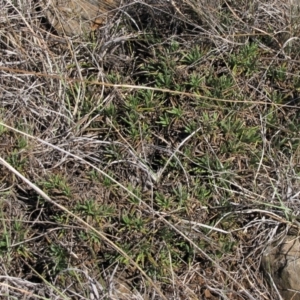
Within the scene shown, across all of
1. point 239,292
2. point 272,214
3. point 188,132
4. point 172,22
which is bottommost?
point 239,292

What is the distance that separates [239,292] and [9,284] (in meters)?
1.02

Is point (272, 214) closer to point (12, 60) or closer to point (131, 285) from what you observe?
point (131, 285)

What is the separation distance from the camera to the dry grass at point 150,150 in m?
2.96

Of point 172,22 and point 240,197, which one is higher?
point 172,22

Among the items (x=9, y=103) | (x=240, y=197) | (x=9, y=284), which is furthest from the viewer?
(x=9, y=103)

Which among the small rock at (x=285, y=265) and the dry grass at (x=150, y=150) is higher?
the dry grass at (x=150, y=150)

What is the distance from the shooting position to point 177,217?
3033mm

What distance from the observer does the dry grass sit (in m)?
2.96

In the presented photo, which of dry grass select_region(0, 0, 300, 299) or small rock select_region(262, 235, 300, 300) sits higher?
dry grass select_region(0, 0, 300, 299)

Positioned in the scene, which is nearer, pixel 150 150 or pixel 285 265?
pixel 285 265

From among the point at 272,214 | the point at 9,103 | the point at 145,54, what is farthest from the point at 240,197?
the point at 9,103

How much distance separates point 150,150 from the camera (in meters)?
3.26

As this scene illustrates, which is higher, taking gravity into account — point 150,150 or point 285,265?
point 150,150

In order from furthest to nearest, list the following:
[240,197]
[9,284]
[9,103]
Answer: [9,103] < [240,197] < [9,284]
